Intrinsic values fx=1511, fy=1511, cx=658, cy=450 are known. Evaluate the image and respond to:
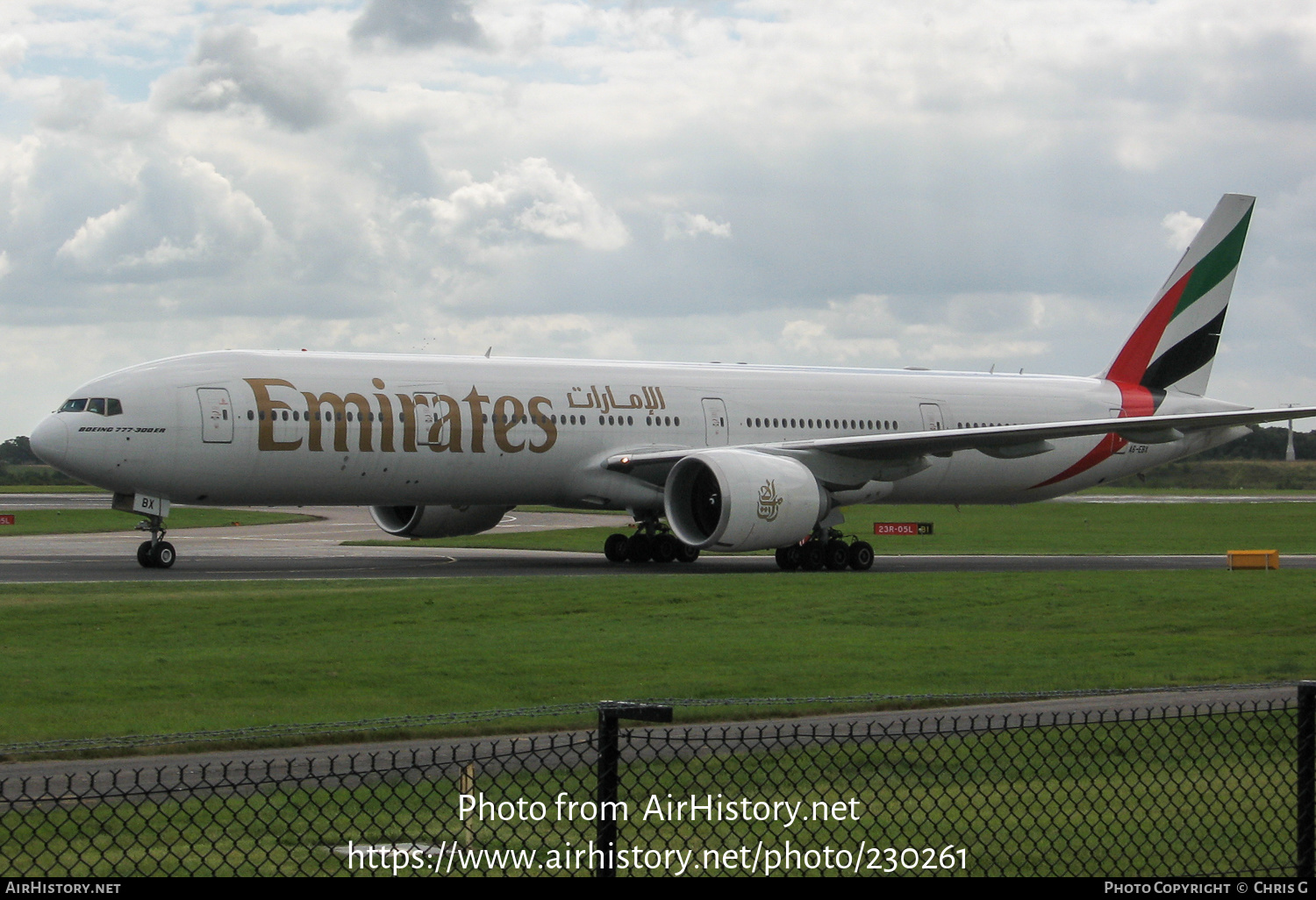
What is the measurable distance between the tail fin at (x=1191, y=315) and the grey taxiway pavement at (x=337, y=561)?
4.66m

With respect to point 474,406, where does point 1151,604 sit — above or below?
below

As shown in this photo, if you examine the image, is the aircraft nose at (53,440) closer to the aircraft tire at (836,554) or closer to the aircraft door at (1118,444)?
the aircraft tire at (836,554)

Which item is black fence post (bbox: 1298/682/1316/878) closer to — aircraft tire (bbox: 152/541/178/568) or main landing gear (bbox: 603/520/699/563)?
aircraft tire (bbox: 152/541/178/568)

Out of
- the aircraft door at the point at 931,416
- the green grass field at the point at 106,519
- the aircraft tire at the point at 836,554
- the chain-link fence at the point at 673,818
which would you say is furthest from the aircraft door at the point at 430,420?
the green grass field at the point at 106,519

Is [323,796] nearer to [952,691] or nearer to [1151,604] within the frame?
[952,691]

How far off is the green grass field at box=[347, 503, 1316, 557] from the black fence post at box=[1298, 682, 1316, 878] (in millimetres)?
30472

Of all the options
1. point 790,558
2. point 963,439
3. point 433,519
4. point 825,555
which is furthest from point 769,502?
point 433,519

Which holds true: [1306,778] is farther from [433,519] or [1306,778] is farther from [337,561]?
[433,519]

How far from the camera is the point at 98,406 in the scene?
2616 cm

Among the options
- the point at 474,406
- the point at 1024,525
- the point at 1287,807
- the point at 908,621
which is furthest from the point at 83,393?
the point at 1024,525

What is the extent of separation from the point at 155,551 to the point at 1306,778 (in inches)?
914
